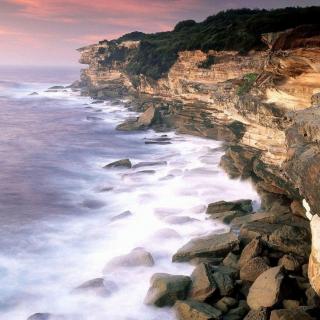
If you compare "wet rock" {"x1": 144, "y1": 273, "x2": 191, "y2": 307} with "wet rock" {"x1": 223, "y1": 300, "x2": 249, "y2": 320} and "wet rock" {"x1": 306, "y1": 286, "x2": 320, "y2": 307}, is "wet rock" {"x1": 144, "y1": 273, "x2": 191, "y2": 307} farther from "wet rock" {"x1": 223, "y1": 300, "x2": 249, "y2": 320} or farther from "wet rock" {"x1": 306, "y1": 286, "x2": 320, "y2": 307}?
"wet rock" {"x1": 306, "y1": 286, "x2": 320, "y2": 307}

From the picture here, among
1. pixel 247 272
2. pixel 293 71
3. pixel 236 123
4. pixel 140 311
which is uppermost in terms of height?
pixel 293 71

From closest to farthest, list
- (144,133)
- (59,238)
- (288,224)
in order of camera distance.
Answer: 1. (288,224)
2. (59,238)
3. (144,133)

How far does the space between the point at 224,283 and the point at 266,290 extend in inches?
47.0

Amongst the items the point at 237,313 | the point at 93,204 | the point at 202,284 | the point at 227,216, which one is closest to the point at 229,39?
the point at 93,204

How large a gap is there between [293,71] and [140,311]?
9.64 m

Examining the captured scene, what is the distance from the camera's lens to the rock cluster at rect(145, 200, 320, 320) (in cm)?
1017

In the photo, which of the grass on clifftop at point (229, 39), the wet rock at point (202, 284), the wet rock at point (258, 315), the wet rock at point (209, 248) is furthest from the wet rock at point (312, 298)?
the grass on clifftop at point (229, 39)

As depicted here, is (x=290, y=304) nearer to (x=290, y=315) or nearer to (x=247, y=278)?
(x=290, y=315)

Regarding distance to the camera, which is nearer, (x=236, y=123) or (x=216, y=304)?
(x=216, y=304)

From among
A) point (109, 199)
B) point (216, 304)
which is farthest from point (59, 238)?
point (216, 304)

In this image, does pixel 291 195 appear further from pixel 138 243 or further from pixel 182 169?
pixel 182 169

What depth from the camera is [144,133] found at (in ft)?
123

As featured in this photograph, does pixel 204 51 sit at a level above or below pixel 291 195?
above

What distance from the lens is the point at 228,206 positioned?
17.4m
